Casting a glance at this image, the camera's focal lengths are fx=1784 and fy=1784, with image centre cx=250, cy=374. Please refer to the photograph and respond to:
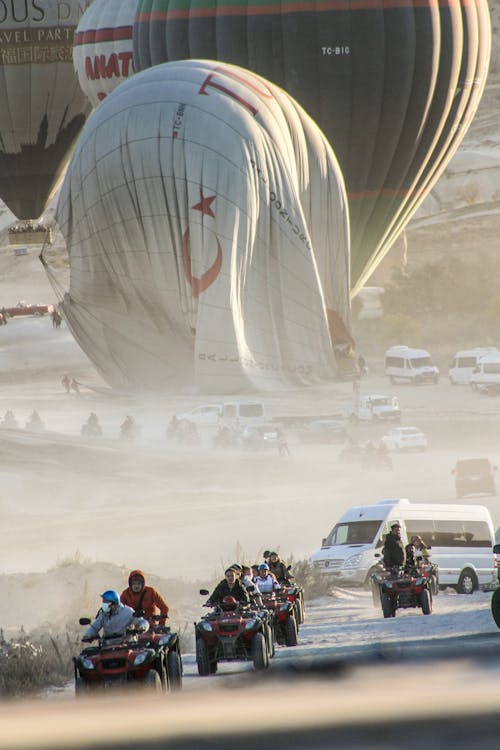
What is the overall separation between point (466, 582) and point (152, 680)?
16.5 m

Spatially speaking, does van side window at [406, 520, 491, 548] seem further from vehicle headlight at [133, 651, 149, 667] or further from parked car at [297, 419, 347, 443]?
vehicle headlight at [133, 651, 149, 667]

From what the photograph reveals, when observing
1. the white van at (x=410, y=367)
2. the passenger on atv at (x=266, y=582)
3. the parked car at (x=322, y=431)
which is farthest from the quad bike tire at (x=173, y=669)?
the white van at (x=410, y=367)

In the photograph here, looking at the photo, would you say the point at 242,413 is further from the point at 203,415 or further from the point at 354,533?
the point at 354,533

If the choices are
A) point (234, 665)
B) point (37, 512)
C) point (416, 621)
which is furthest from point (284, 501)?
point (234, 665)

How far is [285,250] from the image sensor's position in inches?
1323

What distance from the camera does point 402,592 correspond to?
24.1 m

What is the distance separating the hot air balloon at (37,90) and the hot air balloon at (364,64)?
20074 mm

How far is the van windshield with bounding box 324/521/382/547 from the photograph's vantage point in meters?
30.6

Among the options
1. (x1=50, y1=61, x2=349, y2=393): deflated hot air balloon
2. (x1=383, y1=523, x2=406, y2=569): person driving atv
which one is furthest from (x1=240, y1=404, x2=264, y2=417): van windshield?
(x1=383, y1=523, x2=406, y2=569): person driving atv

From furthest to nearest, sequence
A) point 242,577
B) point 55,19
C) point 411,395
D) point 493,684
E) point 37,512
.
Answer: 1. point 55,19
2. point 411,395
3. point 37,512
4. point 242,577
5. point 493,684

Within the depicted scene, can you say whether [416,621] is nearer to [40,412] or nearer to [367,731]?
[367,731]

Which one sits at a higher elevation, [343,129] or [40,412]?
[343,129]

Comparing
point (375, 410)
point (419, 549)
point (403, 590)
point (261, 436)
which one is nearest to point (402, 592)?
point (403, 590)

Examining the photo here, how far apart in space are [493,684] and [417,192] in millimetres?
31381
